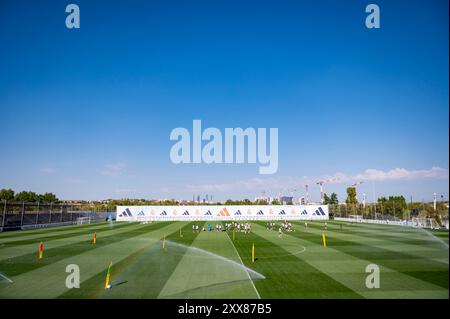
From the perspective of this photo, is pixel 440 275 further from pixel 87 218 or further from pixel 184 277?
pixel 87 218

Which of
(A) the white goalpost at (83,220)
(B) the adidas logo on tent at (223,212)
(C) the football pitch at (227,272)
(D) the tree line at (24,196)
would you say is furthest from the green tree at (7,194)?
(C) the football pitch at (227,272)

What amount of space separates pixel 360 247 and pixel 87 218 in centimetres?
7085

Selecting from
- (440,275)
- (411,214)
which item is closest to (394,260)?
(440,275)

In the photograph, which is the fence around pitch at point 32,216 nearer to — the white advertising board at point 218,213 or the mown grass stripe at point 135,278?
the white advertising board at point 218,213

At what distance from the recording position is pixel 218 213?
86875 millimetres

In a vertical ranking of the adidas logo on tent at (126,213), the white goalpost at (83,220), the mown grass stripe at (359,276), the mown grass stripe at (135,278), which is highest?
the mown grass stripe at (359,276)

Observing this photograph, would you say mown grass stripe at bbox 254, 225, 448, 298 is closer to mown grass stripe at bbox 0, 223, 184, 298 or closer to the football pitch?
the football pitch

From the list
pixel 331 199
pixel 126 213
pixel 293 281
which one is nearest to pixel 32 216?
pixel 126 213

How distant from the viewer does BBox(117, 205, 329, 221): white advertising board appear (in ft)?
281

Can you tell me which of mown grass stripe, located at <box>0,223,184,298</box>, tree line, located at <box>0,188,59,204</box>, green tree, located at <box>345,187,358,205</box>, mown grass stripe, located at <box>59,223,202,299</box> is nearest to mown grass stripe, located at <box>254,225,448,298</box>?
mown grass stripe, located at <box>59,223,202,299</box>

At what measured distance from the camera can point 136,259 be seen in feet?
87.8

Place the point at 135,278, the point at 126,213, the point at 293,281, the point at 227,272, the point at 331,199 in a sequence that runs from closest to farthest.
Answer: the point at 293,281 → the point at 135,278 → the point at 227,272 → the point at 126,213 → the point at 331,199

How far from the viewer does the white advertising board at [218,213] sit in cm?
8562

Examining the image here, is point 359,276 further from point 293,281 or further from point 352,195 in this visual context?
point 352,195
